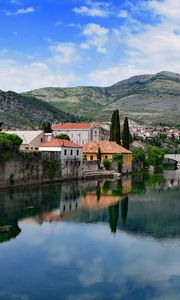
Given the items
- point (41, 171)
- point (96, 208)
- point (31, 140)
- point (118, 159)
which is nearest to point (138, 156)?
point (118, 159)

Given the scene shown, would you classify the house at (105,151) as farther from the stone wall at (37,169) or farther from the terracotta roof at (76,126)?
the terracotta roof at (76,126)

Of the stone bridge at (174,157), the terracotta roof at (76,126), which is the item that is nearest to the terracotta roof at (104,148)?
the terracotta roof at (76,126)

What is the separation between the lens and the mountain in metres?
144

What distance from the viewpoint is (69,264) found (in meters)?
19.6

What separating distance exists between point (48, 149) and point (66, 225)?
90.2 ft

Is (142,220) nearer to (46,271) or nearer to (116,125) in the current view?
(46,271)

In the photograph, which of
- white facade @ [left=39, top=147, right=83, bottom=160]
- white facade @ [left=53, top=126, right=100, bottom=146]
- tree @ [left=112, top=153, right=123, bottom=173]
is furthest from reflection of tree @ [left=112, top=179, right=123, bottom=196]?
white facade @ [left=53, top=126, right=100, bottom=146]

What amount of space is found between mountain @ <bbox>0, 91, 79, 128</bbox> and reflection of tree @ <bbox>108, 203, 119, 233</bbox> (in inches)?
3958

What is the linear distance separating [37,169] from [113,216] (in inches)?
707

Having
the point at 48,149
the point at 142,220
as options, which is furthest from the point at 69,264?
the point at 48,149

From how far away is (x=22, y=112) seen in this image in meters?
163

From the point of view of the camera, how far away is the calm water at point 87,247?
659 inches

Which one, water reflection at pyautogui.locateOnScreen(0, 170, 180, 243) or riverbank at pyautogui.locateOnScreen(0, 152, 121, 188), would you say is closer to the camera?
water reflection at pyautogui.locateOnScreen(0, 170, 180, 243)

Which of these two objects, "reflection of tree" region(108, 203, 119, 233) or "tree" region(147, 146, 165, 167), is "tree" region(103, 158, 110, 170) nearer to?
"tree" region(147, 146, 165, 167)
